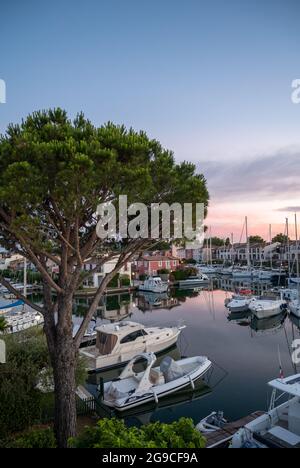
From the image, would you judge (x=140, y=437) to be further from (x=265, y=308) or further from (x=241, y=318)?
(x=241, y=318)

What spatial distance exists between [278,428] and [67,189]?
8319mm

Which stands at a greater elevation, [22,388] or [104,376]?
[22,388]

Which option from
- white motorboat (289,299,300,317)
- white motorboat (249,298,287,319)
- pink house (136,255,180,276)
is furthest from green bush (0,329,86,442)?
pink house (136,255,180,276)

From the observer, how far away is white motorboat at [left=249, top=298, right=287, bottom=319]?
31109 millimetres

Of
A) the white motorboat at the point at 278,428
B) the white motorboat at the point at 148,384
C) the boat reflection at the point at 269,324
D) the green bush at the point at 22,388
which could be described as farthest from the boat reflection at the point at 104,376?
the boat reflection at the point at 269,324

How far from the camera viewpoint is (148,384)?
14.0 m

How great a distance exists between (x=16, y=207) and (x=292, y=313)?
29981mm

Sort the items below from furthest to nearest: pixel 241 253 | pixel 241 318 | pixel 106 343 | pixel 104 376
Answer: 1. pixel 241 253
2. pixel 241 318
3. pixel 106 343
4. pixel 104 376

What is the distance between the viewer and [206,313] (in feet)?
116

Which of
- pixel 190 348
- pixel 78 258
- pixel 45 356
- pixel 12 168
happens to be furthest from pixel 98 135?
pixel 190 348

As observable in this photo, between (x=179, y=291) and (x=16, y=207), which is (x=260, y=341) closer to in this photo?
(x=16, y=207)

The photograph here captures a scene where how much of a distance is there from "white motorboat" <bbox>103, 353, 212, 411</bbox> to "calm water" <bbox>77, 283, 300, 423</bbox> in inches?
22.7

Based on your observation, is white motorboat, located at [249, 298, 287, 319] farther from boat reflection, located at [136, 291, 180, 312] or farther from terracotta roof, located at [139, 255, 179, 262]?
terracotta roof, located at [139, 255, 179, 262]

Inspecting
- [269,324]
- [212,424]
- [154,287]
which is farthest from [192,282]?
[212,424]
